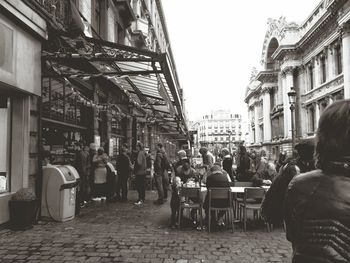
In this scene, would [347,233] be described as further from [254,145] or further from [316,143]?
[254,145]

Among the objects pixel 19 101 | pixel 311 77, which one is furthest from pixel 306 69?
pixel 19 101

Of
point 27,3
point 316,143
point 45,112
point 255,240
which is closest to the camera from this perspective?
point 316,143

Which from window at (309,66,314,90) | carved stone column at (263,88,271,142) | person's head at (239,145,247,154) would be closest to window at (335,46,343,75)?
window at (309,66,314,90)

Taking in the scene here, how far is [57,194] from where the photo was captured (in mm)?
7910

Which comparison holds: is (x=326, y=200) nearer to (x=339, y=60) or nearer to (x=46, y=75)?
(x=46, y=75)

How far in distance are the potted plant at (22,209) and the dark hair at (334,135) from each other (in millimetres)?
6742

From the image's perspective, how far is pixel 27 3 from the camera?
7383 millimetres

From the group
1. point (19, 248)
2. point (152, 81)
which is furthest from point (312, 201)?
point (152, 81)

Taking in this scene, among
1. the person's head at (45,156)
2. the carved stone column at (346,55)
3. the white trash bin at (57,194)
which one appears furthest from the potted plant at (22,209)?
the carved stone column at (346,55)

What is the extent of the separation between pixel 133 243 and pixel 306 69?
38202 millimetres

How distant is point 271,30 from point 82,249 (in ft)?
171

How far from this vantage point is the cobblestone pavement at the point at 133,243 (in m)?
5.32

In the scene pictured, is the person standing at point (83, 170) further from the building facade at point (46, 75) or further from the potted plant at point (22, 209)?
the potted plant at point (22, 209)

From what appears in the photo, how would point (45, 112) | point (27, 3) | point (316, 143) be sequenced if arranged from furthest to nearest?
1. point (45, 112)
2. point (27, 3)
3. point (316, 143)
